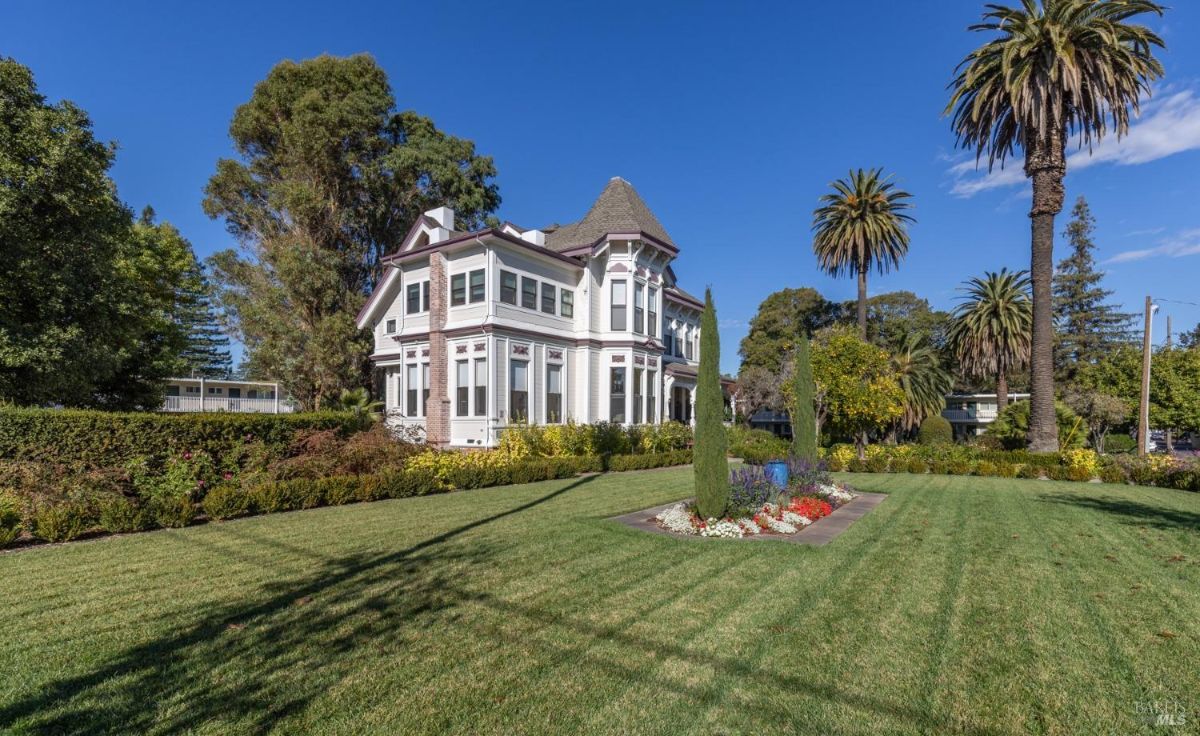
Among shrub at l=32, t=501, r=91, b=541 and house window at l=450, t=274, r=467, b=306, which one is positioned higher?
house window at l=450, t=274, r=467, b=306

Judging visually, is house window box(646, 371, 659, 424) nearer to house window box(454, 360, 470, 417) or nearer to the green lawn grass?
house window box(454, 360, 470, 417)

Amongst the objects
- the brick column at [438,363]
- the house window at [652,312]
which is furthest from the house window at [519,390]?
the house window at [652,312]

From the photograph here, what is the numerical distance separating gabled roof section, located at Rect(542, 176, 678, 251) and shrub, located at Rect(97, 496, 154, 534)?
648 inches

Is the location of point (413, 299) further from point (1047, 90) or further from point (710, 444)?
point (1047, 90)

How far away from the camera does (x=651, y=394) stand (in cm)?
2467

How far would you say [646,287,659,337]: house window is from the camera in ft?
79.2

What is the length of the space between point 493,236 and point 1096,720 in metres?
18.3

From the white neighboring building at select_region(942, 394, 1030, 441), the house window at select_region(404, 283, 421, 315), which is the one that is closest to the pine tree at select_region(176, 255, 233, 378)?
the house window at select_region(404, 283, 421, 315)

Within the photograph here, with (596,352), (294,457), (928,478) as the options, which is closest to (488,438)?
(596,352)

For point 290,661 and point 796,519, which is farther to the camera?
point 796,519

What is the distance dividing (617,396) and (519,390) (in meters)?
4.66

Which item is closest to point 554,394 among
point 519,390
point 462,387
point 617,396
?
point 519,390

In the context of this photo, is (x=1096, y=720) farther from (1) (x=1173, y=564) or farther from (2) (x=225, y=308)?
(2) (x=225, y=308)

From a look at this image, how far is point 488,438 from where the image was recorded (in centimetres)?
1919
